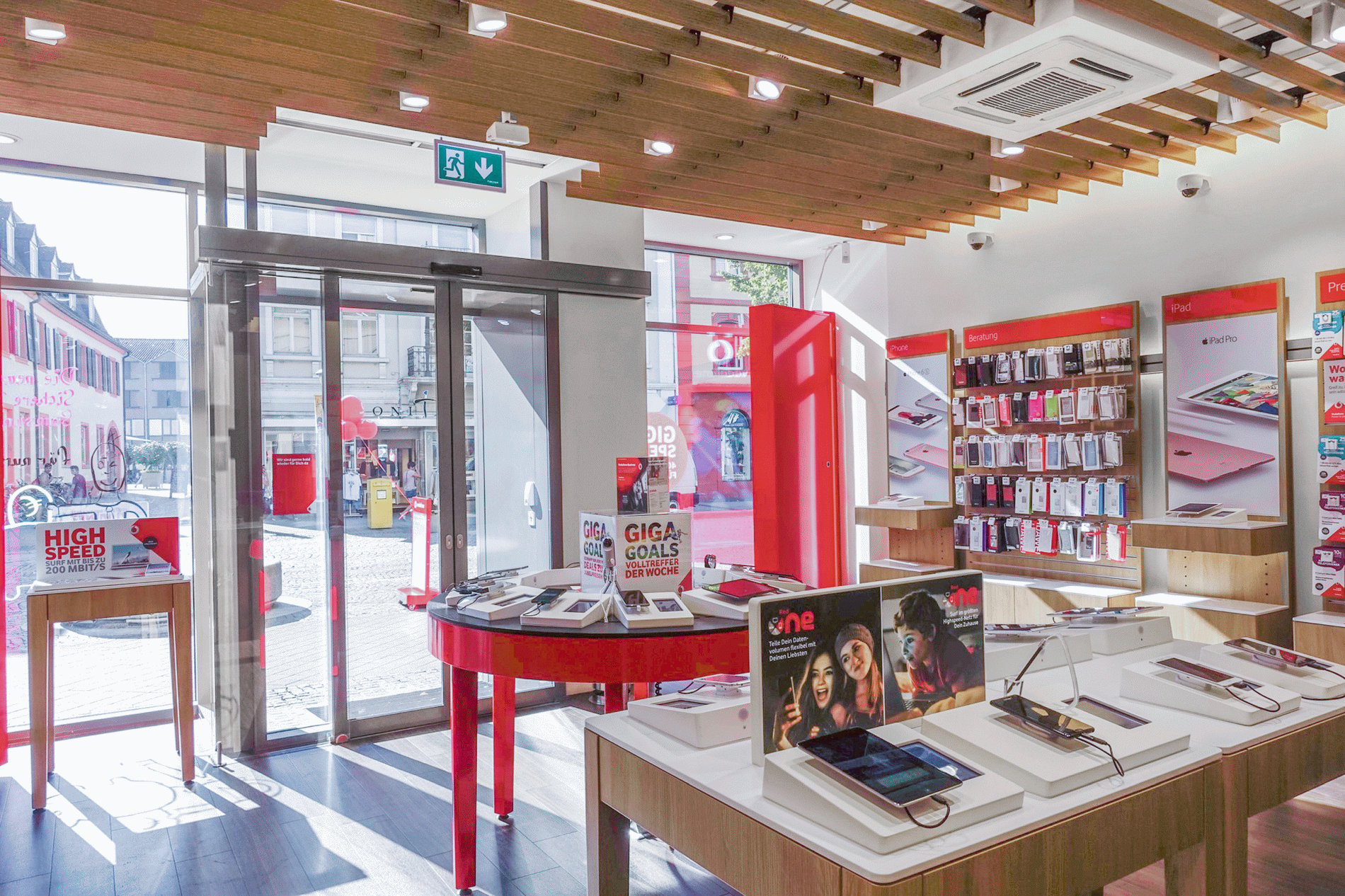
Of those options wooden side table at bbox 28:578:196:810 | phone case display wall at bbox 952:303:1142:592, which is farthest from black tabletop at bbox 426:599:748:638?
phone case display wall at bbox 952:303:1142:592

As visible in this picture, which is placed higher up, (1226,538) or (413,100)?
(413,100)

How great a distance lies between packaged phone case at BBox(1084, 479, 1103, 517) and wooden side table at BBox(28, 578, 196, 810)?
5.12m

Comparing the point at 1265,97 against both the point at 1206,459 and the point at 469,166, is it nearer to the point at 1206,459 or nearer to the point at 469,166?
the point at 1206,459

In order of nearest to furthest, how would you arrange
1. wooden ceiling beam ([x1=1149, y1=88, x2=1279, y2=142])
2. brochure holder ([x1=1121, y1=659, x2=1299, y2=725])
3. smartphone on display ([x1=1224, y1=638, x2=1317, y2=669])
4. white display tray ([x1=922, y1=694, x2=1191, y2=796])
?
white display tray ([x1=922, y1=694, x2=1191, y2=796]), brochure holder ([x1=1121, y1=659, x2=1299, y2=725]), smartphone on display ([x1=1224, y1=638, x2=1317, y2=669]), wooden ceiling beam ([x1=1149, y1=88, x2=1279, y2=142])

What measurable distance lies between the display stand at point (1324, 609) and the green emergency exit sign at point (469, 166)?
4.31 meters

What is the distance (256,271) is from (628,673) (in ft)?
10.8

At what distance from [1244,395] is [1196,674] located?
10.8ft

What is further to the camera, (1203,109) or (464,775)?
(1203,109)

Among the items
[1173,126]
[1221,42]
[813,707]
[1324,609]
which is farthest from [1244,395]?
[813,707]

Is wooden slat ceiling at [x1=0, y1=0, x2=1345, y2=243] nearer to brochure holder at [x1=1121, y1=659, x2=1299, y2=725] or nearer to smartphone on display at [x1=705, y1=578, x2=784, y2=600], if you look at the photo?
smartphone on display at [x1=705, y1=578, x2=784, y2=600]

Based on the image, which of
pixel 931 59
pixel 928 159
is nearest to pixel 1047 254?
pixel 928 159

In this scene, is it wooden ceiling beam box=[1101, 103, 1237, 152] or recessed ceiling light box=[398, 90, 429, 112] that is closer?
recessed ceiling light box=[398, 90, 429, 112]

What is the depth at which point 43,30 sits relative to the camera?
2.99 m

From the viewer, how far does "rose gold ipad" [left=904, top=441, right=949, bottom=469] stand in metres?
A: 6.71
